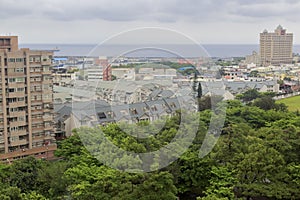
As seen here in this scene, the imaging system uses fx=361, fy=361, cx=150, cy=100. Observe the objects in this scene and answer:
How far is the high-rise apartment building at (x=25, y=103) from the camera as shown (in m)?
9.61

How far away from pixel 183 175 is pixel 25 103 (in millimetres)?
5386

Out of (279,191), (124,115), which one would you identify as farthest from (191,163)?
(124,115)

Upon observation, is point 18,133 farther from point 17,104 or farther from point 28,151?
point 17,104

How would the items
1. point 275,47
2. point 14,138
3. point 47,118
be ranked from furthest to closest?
point 275,47, point 47,118, point 14,138

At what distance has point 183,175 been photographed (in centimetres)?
671

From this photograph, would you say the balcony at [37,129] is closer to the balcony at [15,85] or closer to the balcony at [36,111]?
the balcony at [36,111]

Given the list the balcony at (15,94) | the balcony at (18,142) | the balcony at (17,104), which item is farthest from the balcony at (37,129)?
the balcony at (15,94)

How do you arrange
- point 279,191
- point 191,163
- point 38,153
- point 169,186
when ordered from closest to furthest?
point 169,186 < point 279,191 < point 191,163 < point 38,153

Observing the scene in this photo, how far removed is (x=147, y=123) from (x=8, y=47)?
5.02 m

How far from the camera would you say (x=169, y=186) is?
18.6 ft

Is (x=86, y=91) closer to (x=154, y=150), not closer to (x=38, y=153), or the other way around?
(x=38, y=153)

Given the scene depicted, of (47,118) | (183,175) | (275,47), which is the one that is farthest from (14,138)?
(275,47)

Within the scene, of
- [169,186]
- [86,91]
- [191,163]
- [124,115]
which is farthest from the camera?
[86,91]

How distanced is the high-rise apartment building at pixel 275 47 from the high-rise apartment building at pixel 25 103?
4086 centimetres
